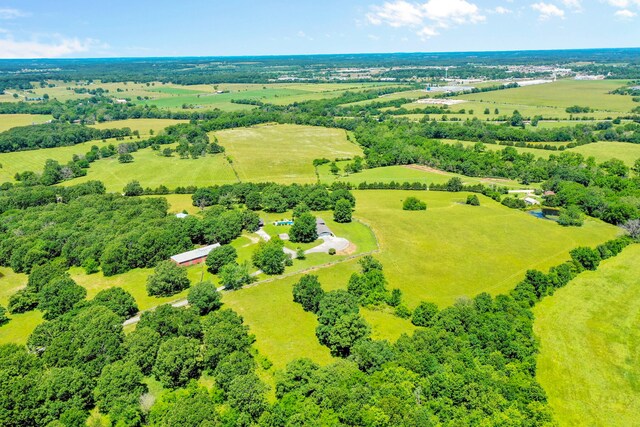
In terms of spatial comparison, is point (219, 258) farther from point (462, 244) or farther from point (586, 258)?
point (586, 258)

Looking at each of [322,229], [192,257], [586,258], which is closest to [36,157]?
[192,257]

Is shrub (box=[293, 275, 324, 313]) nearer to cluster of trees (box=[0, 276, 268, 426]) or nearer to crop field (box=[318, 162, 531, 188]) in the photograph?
cluster of trees (box=[0, 276, 268, 426])

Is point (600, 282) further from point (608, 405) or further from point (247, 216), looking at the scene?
point (247, 216)

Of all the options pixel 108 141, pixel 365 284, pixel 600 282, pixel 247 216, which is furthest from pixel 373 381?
pixel 108 141

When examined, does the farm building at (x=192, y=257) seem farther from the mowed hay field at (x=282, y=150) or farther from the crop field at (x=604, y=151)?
the crop field at (x=604, y=151)

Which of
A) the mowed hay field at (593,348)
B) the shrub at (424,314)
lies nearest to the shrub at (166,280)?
the shrub at (424,314)
